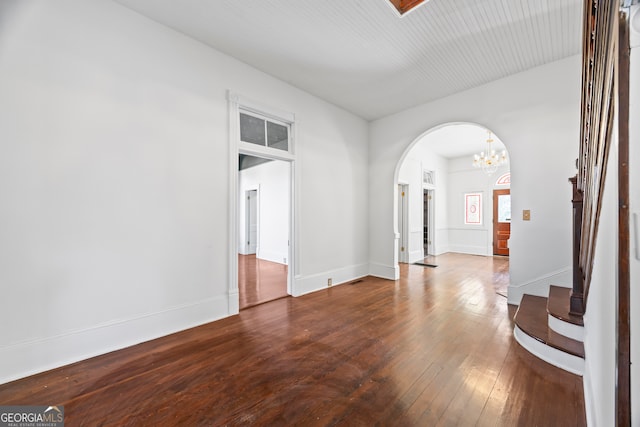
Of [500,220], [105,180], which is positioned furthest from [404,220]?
[105,180]

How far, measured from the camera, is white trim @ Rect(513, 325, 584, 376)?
2059 mm

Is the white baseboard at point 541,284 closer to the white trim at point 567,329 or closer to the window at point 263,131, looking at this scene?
the white trim at point 567,329

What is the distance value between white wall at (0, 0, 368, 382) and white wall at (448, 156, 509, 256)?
7.54 meters

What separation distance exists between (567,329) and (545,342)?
279mm

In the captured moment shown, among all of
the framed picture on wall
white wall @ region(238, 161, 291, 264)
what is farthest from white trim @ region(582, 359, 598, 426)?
the framed picture on wall

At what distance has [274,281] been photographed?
4910 millimetres

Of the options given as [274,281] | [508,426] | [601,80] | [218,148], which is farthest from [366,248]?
[601,80]

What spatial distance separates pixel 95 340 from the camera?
2334 mm

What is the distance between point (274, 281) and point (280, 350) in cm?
253

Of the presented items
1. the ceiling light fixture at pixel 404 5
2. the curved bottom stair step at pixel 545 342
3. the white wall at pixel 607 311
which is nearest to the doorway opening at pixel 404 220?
the curved bottom stair step at pixel 545 342

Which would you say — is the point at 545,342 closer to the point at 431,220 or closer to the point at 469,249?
the point at 431,220

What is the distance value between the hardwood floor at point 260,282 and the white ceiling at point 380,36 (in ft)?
10.8

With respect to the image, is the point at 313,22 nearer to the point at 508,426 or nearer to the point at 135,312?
the point at 135,312

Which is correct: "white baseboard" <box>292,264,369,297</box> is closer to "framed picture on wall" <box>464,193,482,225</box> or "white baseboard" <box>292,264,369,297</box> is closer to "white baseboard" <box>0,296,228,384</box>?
"white baseboard" <box>0,296,228,384</box>
